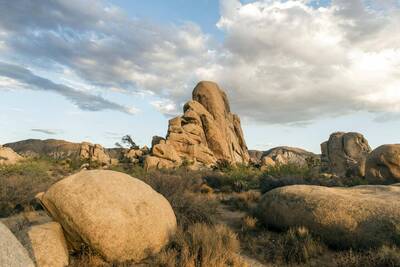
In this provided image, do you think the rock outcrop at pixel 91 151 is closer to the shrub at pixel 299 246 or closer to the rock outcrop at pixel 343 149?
the rock outcrop at pixel 343 149

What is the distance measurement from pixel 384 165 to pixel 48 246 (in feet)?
64.5

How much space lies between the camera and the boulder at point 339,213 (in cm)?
755

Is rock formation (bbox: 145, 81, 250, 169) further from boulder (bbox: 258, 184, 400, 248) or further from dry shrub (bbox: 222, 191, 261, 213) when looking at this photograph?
boulder (bbox: 258, 184, 400, 248)

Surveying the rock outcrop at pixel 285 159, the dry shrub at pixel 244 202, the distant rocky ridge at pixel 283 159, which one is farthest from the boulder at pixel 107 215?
the distant rocky ridge at pixel 283 159

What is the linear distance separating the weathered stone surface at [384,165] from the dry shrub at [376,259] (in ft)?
49.5

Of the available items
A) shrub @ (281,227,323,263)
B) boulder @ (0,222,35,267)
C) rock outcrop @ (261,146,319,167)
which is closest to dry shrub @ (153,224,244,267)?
shrub @ (281,227,323,263)

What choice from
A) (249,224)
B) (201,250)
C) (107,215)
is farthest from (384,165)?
(107,215)

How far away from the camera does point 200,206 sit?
1095cm

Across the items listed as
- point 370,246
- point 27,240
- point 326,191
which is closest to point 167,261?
point 27,240

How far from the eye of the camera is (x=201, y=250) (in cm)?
711

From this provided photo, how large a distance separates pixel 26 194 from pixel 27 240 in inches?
346

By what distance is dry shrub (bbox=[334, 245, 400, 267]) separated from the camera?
627 cm

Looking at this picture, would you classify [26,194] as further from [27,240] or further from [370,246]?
[370,246]

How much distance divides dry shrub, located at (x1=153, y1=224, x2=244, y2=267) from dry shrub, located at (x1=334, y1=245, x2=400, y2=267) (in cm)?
198
